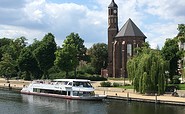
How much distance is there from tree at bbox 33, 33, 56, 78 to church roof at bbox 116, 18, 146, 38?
22.2 m

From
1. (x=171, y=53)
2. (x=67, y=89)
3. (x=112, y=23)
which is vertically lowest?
(x=67, y=89)

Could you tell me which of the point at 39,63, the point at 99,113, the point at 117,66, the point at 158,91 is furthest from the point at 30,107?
the point at 117,66

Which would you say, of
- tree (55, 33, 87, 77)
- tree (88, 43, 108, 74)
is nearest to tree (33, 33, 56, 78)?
tree (55, 33, 87, 77)

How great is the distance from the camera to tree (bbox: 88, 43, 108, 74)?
134 metres

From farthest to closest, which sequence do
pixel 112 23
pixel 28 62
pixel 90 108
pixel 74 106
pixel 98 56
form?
pixel 98 56 → pixel 112 23 → pixel 28 62 → pixel 74 106 → pixel 90 108

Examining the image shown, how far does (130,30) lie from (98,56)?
24013mm

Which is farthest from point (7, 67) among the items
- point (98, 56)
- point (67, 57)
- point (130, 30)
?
point (130, 30)

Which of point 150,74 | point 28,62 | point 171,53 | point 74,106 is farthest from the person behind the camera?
point 28,62

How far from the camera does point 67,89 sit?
69.4m

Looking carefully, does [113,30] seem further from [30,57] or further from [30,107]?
[30,107]

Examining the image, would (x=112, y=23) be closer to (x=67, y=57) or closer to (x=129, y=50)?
(x=129, y=50)

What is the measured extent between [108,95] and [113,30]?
54.8 m

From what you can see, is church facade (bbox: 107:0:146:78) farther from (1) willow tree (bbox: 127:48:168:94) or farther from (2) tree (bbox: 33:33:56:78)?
(1) willow tree (bbox: 127:48:168:94)

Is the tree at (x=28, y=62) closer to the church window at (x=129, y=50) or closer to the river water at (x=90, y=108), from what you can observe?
the church window at (x=129, y=50)
